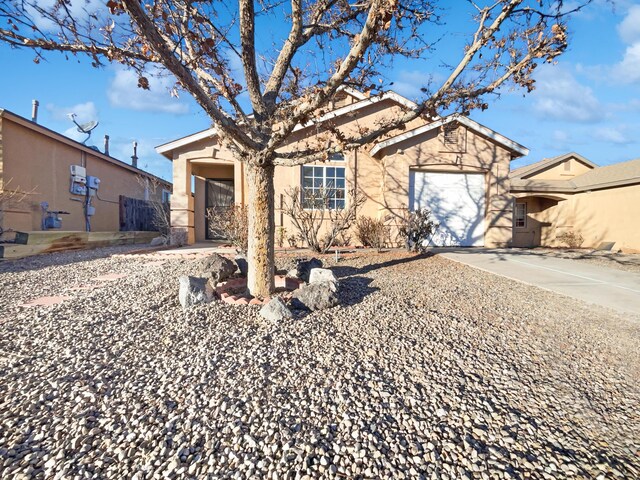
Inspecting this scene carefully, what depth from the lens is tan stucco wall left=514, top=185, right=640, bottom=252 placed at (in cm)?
1090

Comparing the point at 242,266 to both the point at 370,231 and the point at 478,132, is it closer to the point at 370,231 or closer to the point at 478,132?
the point at 370,231

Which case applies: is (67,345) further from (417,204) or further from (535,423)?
(417,204)

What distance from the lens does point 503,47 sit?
397cm

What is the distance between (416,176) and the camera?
9766mm

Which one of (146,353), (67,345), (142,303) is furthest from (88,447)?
(142,303)

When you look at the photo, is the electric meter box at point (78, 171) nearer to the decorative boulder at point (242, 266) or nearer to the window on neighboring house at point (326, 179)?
the window on neighboring house at point (326, 179)

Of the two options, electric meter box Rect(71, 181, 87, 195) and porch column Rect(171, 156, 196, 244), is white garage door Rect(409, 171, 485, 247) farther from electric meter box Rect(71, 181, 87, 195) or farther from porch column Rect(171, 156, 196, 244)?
electric meter box Rect(71, 181, 87, 195)

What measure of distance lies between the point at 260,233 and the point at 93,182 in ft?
42.2

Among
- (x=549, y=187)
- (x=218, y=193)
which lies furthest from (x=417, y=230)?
(x=549, y=187)

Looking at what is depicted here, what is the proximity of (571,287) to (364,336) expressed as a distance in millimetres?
4203

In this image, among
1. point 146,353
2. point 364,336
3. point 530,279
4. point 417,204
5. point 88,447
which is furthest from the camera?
point 417,204

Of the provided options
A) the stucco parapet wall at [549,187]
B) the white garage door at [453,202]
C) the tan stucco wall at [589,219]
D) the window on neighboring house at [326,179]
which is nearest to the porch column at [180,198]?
the window on neighboring house at [326,179]

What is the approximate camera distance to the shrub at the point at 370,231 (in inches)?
339

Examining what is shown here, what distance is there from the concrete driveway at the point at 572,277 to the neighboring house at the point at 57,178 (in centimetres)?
1016
